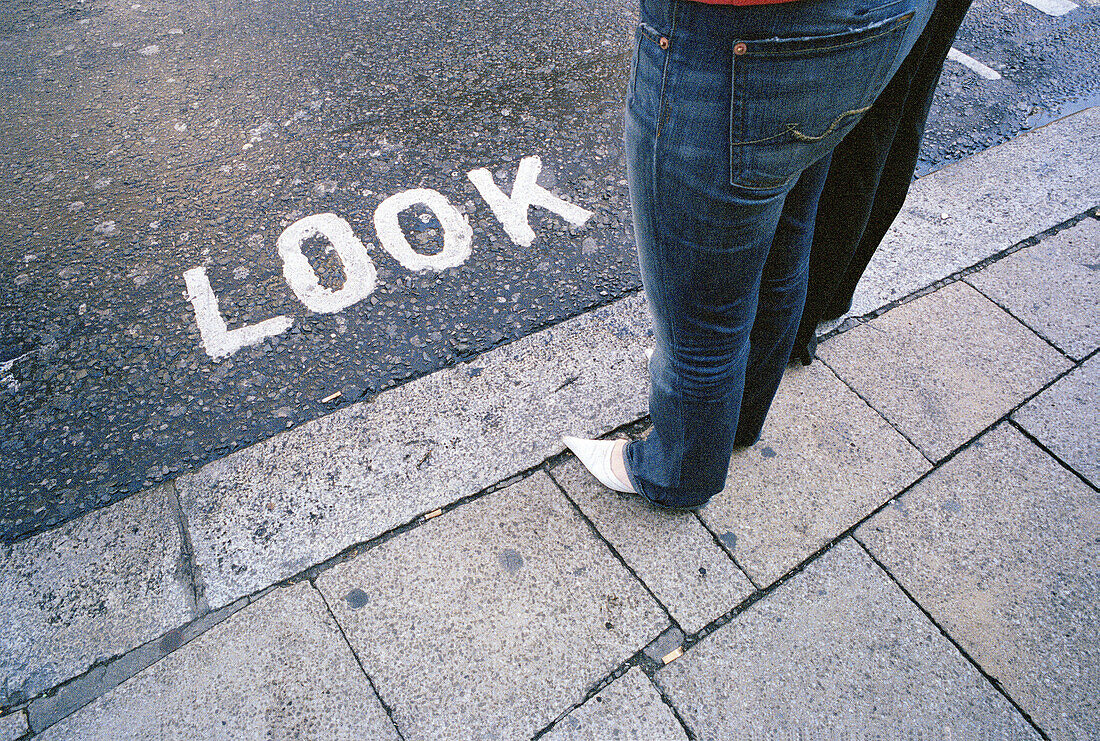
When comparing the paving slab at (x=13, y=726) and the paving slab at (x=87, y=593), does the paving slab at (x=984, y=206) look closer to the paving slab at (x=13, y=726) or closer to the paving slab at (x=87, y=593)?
the paving slab at (x=87, y=593)

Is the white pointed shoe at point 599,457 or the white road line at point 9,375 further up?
the white pointed shoe at point 599,457

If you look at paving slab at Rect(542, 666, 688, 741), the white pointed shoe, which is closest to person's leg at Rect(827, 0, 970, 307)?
the white pointed shoe

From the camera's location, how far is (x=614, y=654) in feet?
5.61

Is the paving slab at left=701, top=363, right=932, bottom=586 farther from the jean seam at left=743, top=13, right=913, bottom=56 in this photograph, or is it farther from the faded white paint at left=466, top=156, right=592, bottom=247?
the jean seam at left=743, top=13, right=913, bottom=56

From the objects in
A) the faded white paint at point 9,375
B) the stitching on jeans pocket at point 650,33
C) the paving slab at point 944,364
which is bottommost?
the paving slab at point 944,364

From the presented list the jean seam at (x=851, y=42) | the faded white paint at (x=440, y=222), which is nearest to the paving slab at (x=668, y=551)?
the faded white paint at (x=440, y=222)

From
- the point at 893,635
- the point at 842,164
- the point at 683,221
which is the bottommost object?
the point at 893,635

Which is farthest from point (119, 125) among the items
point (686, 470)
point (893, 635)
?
point (893, 635)

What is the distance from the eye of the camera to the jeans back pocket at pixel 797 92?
0.98 meters

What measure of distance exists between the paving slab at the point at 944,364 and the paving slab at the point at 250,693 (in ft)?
5.96

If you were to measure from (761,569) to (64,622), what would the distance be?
1876mm

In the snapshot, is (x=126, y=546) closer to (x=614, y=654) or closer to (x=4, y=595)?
(x=4, y=595)

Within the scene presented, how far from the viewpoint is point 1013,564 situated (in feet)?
6.15

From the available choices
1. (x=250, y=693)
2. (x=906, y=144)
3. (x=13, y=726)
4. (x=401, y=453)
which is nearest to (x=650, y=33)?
(x=906, y=144)
